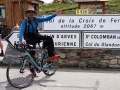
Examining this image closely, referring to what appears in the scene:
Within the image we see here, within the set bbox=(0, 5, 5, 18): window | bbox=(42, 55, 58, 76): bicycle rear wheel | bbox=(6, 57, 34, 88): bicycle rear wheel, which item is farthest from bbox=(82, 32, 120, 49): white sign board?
bbox=(0, 5, 5, 18): window

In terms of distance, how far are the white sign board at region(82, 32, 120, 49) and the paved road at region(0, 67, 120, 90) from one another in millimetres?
940

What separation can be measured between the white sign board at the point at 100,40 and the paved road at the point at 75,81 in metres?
0.94

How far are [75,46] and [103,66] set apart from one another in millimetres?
1184

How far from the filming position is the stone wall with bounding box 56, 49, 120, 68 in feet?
25.4

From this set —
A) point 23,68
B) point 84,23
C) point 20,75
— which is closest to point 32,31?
point 23,68

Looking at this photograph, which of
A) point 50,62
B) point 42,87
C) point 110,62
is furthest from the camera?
point 110,62

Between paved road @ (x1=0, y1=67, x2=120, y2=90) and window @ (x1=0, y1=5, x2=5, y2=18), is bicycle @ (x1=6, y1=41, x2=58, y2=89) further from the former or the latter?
window @ (x1=0, y1=5, x2=5, y2=18)

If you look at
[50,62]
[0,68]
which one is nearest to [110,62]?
[50,62]

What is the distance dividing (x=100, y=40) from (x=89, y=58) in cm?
73

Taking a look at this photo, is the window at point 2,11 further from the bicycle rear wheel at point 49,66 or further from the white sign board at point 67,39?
the bicycle rear wheel at point 49,66

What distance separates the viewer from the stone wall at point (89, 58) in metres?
7.73

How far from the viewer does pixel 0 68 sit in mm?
7820

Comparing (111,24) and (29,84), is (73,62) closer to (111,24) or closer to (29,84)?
(111,24)

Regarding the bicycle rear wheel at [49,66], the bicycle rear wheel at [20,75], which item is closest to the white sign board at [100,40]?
the bicycle rear wheel at [49,66]
